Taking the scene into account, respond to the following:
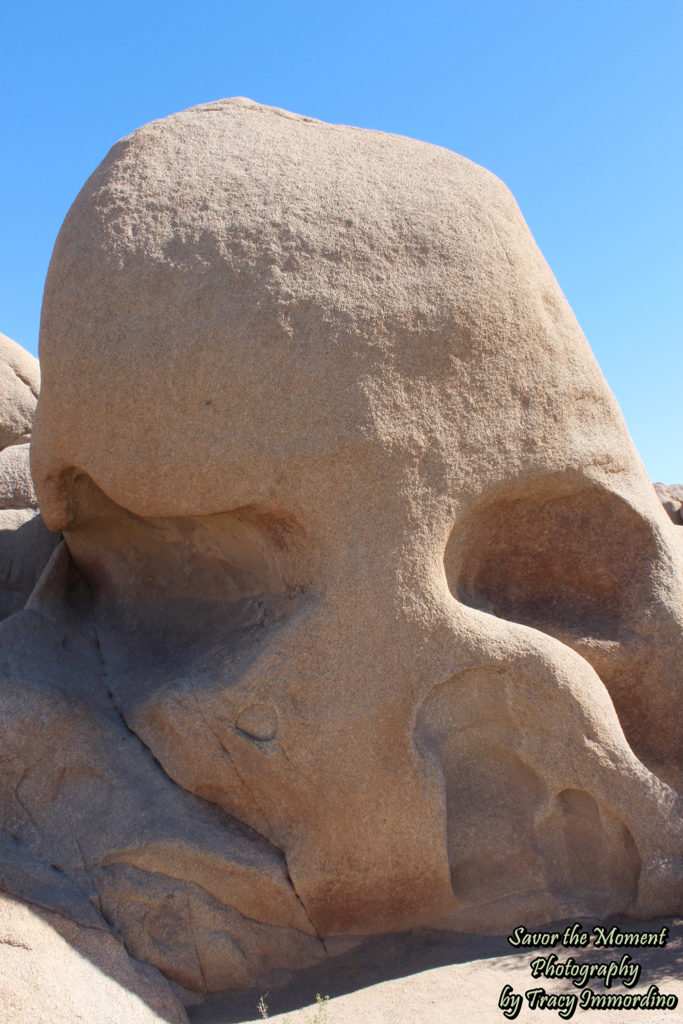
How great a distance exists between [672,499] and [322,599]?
6492 mm

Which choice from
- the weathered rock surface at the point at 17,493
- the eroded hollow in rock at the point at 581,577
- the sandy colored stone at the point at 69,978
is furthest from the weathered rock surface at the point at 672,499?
the sandy colored stone at the point at 69,978

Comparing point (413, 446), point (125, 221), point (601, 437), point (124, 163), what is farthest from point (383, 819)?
point (124, 163)

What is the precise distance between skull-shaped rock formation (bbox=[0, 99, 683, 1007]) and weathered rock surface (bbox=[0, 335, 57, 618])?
2.66 feet

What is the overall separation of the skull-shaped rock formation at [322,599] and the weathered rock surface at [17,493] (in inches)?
31.9

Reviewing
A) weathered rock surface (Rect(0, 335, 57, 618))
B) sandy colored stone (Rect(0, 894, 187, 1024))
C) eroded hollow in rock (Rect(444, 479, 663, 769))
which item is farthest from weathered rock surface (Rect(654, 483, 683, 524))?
sandy colored stone (Rect(0, 894, 187, 1024))

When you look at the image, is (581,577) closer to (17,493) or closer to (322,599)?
(322,599)

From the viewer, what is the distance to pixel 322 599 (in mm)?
2803

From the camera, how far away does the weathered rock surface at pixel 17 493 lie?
4047 millimetres

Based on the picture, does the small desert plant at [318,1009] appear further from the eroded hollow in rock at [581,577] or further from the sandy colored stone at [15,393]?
the sandy colored stone at [15,393]

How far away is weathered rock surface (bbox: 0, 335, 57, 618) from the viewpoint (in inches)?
159

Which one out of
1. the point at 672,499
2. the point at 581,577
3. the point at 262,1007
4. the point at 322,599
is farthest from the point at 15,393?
the point at 672,499

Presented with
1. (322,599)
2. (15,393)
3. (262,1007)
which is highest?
(15,393)

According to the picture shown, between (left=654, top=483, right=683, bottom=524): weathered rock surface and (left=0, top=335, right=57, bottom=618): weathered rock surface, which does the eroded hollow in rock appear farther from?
(left=654, top=483, right=683, bottom=524): weathered rock surface

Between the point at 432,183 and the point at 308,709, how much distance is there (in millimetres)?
1963
